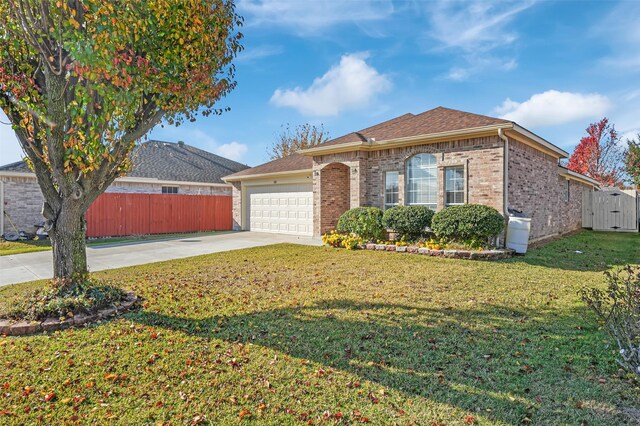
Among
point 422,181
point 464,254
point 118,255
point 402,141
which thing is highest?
point 402,141

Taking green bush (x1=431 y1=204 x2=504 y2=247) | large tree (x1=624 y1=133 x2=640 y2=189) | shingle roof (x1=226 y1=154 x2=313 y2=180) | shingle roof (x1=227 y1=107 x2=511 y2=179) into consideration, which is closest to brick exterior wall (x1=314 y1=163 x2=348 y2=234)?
shingle roof (x1=227 y1=107 x2=511 y2=179)

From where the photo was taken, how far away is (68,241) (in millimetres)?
5234

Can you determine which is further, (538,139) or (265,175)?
(265,175)

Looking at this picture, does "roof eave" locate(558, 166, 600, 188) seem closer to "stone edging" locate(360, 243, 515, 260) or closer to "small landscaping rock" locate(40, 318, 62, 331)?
"stone edging" locate(360, 243, 515, 260)

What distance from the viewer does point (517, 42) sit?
1088 cm

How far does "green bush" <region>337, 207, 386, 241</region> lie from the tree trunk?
323 inches

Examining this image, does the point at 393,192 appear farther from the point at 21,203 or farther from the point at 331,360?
the point at 21,203

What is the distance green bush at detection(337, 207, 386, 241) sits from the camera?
11.7m

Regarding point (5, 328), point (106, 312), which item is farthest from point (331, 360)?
point (5, 328)

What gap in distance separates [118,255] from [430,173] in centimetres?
1026

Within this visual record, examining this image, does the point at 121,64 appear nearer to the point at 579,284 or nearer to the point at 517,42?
the point at 579,284

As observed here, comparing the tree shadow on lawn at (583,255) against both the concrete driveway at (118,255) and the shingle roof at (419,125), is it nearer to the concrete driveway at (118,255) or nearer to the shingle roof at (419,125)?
the shingle roof at (419,125)

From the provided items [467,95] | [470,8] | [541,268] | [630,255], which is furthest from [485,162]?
[467,95]

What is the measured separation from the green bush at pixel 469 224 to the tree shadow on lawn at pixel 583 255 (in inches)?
36.0
